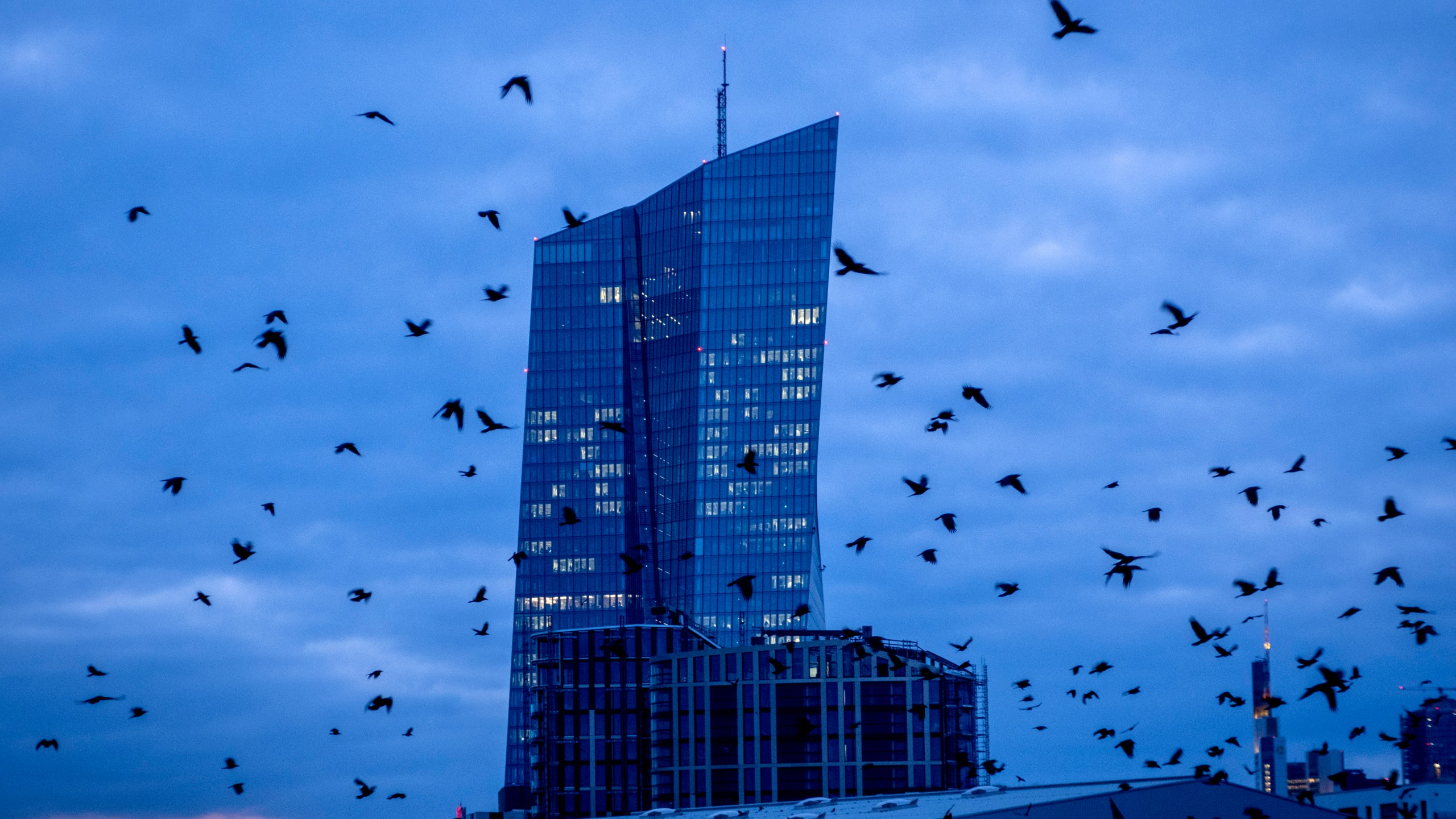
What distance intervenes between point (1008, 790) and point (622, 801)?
82903mm

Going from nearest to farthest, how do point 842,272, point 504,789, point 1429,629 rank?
point 842,272
point 1429,629
point 504,789

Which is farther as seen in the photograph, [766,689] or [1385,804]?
[1385,804]

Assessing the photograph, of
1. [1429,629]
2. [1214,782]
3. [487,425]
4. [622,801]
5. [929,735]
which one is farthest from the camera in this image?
[622,801]

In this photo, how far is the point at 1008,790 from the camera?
91.4 metres

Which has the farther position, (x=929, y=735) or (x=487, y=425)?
(x=929, y=735)

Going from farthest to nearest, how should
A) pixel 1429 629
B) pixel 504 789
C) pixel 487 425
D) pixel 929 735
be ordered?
pixel 504 789 < pixel 929 735 < pixel 1429 629 < pixel 487 425

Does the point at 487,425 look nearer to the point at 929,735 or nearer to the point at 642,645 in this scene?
the point at 929,735

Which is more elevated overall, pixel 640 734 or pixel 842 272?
pixel 842 272

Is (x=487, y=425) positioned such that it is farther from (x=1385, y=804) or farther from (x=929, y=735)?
(x=1385, y=804)

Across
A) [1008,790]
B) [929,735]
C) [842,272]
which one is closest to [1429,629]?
[842,272]

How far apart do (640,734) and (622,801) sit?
7.29m

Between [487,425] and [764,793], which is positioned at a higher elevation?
[487,425]

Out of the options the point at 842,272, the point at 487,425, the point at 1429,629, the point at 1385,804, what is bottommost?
the point at 1385,804

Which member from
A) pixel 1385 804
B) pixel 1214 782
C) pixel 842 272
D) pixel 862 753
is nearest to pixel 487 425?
pixel 842 272
